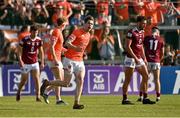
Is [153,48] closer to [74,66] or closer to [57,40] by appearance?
[57,40]

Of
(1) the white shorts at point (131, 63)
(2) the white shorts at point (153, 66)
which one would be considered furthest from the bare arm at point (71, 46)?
(2) the white shorts at point (153, 66)

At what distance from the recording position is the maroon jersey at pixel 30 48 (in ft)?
65.5

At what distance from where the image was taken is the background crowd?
25000 mm

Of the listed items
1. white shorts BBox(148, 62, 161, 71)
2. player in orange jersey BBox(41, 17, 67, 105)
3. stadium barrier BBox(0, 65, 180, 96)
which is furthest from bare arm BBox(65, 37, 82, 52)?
stadium barrier BBox(0, 65, 180, 96)

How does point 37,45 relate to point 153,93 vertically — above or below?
above

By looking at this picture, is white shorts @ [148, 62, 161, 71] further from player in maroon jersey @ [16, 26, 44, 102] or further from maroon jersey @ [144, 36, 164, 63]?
player in maroon jersey @ [16, 26, 44, 102]

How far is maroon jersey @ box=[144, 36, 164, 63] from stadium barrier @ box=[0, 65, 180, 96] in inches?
179

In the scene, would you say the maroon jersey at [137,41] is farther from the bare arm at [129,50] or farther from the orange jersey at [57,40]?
the orange jersey at [57,40]

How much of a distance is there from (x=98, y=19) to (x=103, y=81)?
8.51 feet

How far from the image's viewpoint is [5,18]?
2516cm

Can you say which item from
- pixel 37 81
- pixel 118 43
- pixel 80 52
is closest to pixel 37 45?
pixel 37 81

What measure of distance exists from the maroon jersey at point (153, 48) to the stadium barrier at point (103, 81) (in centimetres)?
454

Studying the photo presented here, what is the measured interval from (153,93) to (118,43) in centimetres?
239

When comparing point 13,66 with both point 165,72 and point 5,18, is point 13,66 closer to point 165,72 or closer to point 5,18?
point 5,18
